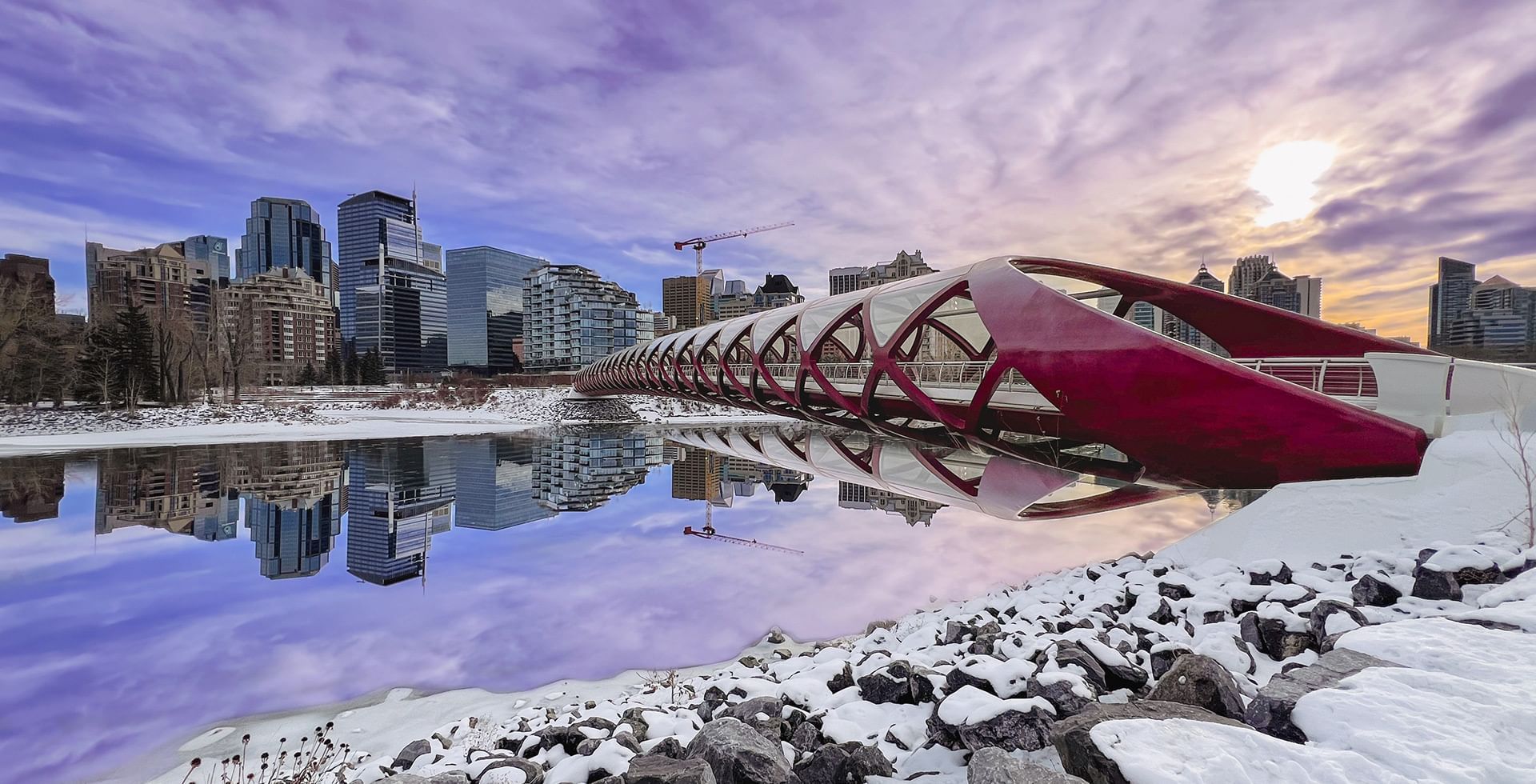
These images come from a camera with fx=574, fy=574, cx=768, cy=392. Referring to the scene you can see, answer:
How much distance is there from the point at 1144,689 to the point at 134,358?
167 feet

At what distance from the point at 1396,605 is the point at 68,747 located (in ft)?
31.0

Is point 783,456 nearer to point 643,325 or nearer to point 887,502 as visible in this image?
point 887,502

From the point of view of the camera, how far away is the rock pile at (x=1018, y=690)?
272 centimetres

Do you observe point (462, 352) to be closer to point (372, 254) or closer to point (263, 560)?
point (372, 254)

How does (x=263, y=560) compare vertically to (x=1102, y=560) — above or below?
below

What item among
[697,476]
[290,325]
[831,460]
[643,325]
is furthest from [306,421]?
[643,325]

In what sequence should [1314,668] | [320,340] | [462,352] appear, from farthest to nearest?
[462,352] < [320,340] < [1314,668]

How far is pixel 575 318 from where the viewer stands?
124688 millimetres

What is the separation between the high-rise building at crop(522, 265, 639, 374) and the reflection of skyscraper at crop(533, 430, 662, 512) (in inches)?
4011

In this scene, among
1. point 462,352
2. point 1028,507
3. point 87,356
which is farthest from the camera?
point 462,352

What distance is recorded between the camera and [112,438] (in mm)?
24984

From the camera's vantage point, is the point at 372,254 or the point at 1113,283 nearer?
the point at 1113,283

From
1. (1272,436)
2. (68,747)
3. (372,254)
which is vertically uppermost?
(372,254)

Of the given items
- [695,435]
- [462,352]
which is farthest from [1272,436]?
[462,352]
